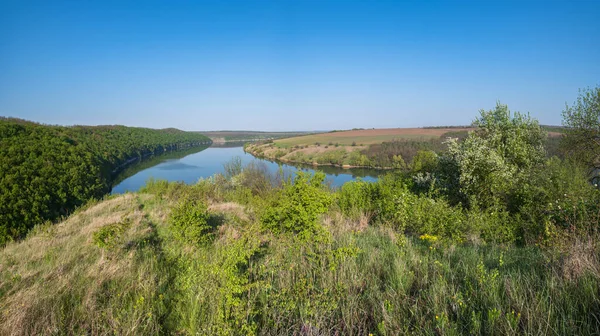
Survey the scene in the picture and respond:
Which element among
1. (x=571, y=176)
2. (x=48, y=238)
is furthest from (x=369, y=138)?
(x=48, y=238)

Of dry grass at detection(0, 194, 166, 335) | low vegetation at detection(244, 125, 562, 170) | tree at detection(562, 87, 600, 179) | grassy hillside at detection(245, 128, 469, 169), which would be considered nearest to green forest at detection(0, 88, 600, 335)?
dry grass at detection(0, 194, 166, 335)

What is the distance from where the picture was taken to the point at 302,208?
20.8 feet

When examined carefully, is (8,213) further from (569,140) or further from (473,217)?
(569,140)

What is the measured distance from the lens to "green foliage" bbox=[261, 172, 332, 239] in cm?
634

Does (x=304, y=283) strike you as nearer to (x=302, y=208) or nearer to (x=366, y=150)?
(x=302, y=208)

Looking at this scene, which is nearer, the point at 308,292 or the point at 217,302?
the point at 217,302

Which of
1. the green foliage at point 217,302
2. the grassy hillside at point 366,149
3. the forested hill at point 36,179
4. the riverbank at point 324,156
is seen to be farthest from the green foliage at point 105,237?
the riverbank at point 324,156

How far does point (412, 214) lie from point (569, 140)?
1499 centimetres

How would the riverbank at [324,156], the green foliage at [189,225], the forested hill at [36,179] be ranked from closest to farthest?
the green foliage at [189,225], the forested hill at [36,179], the riverbank at [324,156]

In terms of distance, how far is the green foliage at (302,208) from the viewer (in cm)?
634

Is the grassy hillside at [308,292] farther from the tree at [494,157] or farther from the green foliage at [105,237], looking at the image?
the tree at [494,157]

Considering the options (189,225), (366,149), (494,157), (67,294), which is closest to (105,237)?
(189,225)

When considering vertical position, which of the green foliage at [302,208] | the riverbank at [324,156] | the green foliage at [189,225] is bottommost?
the riverbank at [324,156]

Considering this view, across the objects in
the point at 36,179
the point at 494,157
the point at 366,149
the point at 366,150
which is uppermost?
the point at 494,157
